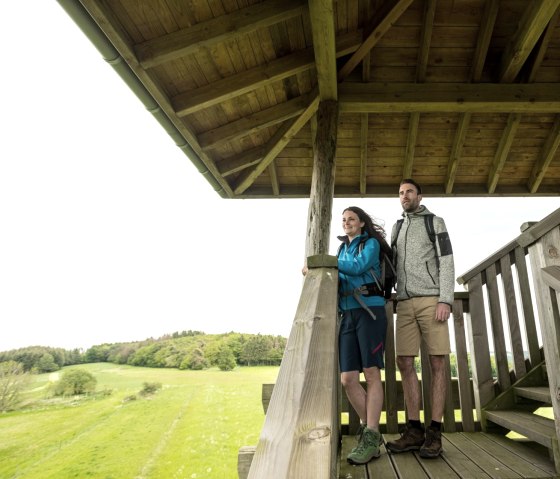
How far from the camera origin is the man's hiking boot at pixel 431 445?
2.12 m

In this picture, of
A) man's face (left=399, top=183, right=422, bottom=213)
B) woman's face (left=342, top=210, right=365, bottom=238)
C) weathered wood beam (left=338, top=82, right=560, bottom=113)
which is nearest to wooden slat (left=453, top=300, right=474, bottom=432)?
man's face (left=399, top=183, right=422, bottom=213)

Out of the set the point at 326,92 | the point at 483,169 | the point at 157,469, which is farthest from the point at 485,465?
the point at 157,469

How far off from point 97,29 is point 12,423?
40.4m

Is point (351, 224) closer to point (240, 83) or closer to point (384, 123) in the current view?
point (240, 83)

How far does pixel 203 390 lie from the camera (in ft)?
120

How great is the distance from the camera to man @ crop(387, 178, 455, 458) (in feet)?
7.11

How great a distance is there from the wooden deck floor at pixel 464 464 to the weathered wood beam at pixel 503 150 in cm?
377

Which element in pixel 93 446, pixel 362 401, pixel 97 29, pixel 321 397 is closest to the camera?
pixel 321 397

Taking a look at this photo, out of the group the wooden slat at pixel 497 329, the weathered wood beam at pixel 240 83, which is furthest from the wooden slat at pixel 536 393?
the weathered wood beam at pixel 240 83

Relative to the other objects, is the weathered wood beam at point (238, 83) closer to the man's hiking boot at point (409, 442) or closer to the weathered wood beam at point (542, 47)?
the weathered wood beam at point (542, 47)

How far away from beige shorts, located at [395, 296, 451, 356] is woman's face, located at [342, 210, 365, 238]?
20.9 inches

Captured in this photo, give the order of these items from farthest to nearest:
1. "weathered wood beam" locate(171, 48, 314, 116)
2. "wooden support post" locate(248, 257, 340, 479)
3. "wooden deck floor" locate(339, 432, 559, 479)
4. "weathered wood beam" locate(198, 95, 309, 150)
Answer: "weathered wood beam" locate(198, 95, 309, 150) → "weathered wood beam" locate(171, 48, 314, 116) → "wooden deck floor" locate(339, 432, 559, 479) → "wooden support post" locate(248, 257, 340, 479)

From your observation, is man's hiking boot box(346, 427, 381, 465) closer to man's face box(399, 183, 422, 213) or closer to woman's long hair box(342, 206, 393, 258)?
woman's long hair box(342, 206, 393, 258)

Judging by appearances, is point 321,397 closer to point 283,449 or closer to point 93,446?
point 283,449
